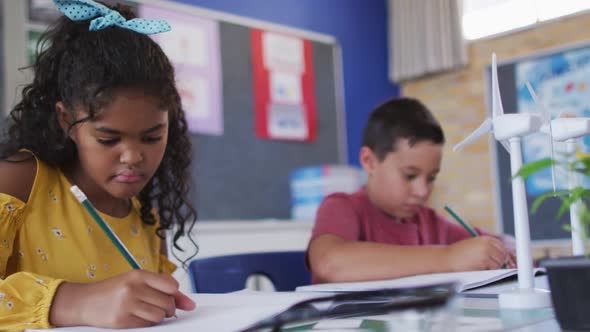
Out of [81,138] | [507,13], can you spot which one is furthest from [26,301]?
[507,13]

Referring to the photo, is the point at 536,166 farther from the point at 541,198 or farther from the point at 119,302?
the point at 119,302

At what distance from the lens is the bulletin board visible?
2.84m

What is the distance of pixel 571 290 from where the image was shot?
46 cm

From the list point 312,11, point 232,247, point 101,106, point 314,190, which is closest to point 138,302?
point 101,106

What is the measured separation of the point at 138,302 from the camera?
23.0 inches

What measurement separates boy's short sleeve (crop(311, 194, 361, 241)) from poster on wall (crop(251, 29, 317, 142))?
1.55m

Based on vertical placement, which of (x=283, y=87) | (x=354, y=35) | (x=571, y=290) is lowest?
(x=571, y=290)

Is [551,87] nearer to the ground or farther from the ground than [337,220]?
farther from the ground

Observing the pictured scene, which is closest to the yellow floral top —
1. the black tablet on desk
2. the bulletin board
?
the black tablet on desk

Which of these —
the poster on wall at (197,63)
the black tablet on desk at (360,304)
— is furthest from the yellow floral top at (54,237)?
the poster on wall at (197,63)

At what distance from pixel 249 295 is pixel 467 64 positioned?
109 inches

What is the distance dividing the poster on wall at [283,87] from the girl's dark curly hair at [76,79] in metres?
1.84

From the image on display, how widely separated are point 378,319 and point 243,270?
2.33ft

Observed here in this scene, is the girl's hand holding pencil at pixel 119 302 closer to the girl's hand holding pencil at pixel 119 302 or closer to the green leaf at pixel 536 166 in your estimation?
the girl's hand holding pencil at pixel 119 302
